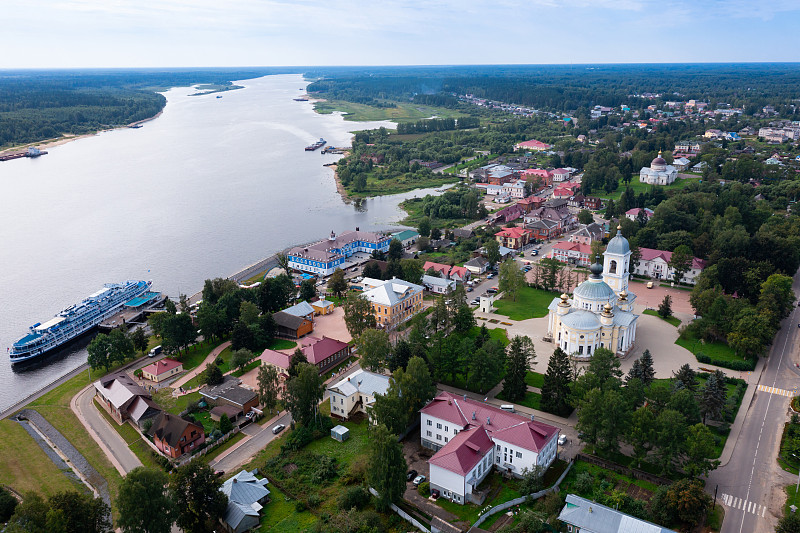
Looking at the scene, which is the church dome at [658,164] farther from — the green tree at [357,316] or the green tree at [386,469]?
the green tree at [386,469]

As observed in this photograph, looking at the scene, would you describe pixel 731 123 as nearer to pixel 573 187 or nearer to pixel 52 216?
pixel 573 187

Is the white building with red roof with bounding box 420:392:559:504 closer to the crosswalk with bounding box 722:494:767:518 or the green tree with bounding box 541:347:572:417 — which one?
the green tree with bounding box 541:347:572:417

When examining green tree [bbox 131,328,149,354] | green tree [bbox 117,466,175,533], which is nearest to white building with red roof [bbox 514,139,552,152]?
green tree [bbox 131,328,149,354]

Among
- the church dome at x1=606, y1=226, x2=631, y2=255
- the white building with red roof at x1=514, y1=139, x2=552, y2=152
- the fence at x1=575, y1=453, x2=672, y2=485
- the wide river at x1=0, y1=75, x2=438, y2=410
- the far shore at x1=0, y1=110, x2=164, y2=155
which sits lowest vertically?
the wide river at x1=0, y1=75, x2=438, y2=410

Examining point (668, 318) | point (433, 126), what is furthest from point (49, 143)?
point (668, 318)

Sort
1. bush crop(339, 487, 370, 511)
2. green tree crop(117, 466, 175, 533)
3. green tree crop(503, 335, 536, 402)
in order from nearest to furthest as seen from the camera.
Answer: green tree crop(117, 466, 175, 533) < bush crop(339, 487, 370, 511) < green tree crop(503, 335, 536, 402)

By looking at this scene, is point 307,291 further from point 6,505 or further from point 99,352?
point 6,505
